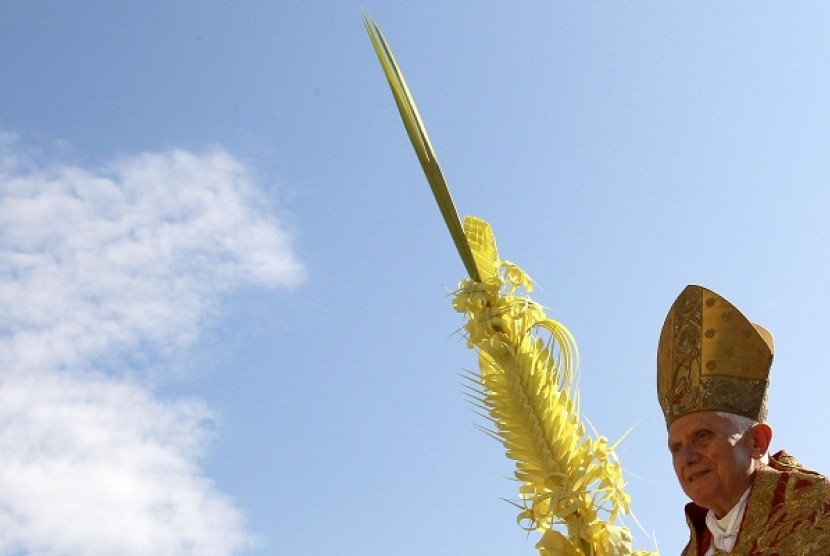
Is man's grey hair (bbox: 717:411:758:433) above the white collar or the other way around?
above

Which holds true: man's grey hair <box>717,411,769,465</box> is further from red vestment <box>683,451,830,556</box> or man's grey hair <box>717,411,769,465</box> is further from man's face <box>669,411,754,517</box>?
red vestment <box>683,451,830,556</box>

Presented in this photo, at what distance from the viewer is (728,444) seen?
5.57 meters

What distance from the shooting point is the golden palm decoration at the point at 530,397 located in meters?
6.18

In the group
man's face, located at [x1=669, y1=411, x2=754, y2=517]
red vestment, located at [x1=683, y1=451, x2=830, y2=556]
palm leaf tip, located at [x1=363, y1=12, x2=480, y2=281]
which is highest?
palm leaf tip, located at [x1=363, y1=12, x2=480, y2=281]

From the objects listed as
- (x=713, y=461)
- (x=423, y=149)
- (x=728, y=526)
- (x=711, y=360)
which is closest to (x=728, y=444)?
(x=713, y=461)

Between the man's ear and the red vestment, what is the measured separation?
0.26ft

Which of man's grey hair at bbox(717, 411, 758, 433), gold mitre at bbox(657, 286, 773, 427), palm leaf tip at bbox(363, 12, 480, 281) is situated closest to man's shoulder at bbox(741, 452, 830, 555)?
man's grey hair at bbox(717, 411, 758, 433)

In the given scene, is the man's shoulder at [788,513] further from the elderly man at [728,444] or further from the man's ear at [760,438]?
the man's ear at [760,438]

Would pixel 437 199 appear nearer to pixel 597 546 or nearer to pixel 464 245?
pixel 464 245

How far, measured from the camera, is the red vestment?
5105mm

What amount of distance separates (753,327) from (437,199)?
1.51 metres

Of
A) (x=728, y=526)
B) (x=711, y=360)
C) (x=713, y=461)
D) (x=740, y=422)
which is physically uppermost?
(x=711, y=360)

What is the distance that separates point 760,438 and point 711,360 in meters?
0.43

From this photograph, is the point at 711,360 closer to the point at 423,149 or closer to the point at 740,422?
the point at 740,422
